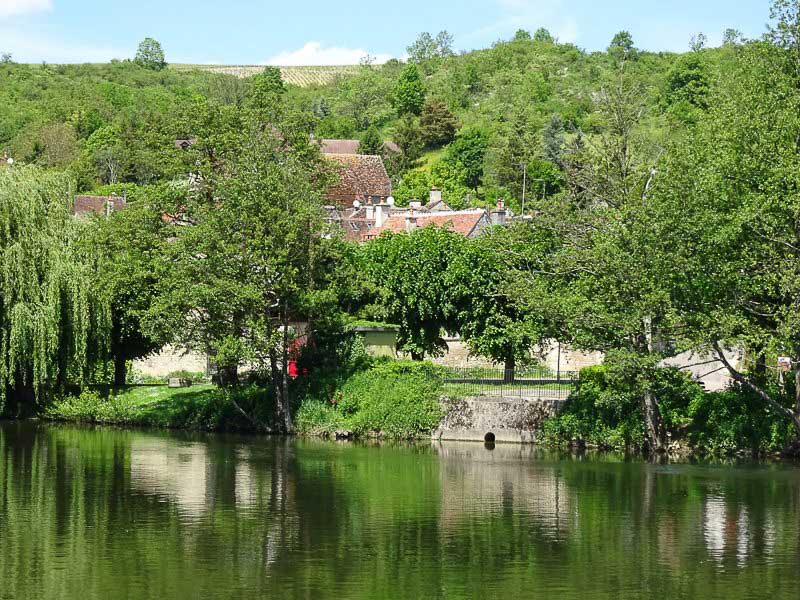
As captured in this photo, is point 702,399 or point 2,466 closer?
point 2,466

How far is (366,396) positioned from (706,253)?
13490mm

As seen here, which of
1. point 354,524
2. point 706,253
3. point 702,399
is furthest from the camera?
point 702,399

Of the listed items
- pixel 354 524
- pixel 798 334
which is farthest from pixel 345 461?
pixel 798 334

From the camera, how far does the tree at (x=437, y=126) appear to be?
138 m

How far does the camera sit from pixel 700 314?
35.9 metres

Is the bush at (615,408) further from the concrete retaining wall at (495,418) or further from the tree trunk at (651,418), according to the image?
the concrete retaining wall at (495,418)

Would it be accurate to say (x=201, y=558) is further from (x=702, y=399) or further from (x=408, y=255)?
(x=408, y=255)

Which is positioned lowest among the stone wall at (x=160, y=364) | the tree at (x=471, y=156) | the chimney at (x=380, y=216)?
the stone wall at (x=160, y=364)

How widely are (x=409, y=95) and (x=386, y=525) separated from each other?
14163cm

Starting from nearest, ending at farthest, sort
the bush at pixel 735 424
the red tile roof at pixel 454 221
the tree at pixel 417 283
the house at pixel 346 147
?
1. the bush at pixel 735 424
2. the tree at pixel 417 283
3. the red tile roof at pixel 454 221
4. the house at pixel 346 147

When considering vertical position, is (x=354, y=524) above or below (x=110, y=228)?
below

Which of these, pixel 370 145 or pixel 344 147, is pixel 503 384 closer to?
pixel 370 145

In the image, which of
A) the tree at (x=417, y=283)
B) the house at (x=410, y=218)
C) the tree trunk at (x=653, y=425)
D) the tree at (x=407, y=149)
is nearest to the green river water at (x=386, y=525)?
the tree trunk at (x=653, y=425)

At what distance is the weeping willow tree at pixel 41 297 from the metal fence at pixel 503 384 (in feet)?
44.5
